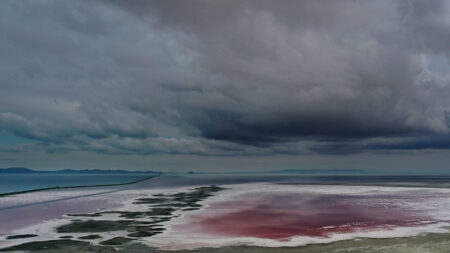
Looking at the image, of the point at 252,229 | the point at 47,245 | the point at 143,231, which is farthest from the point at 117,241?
the point at 252,229

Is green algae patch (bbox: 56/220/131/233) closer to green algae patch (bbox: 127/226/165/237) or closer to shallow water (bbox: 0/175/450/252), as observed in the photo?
shallow water (bbox: 0/175/450/252)

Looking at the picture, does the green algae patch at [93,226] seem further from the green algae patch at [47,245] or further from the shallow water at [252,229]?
the green algae patch at [47,245]

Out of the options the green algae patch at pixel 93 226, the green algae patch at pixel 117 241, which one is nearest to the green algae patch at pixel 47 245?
the green algae patch at pixel 117 241

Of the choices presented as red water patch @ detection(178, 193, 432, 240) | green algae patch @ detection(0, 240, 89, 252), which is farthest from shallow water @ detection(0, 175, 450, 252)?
green algae patch @ detection(0, 240, 89, 252)

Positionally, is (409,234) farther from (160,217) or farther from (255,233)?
(160,217)

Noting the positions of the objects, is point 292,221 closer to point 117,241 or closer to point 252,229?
point 252,229

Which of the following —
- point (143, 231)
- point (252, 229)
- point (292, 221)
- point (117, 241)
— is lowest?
point (292, 221)

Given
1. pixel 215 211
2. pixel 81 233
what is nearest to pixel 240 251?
pixel 81 233

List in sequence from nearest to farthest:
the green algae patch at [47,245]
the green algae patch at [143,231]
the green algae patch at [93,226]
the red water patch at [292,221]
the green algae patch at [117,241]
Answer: the green algae patch at [47,245] → the green algae patch at [117,241] → the green algae patch at [143,231] → the red water patch at [292,221] → the green algae patch at [93,226]
